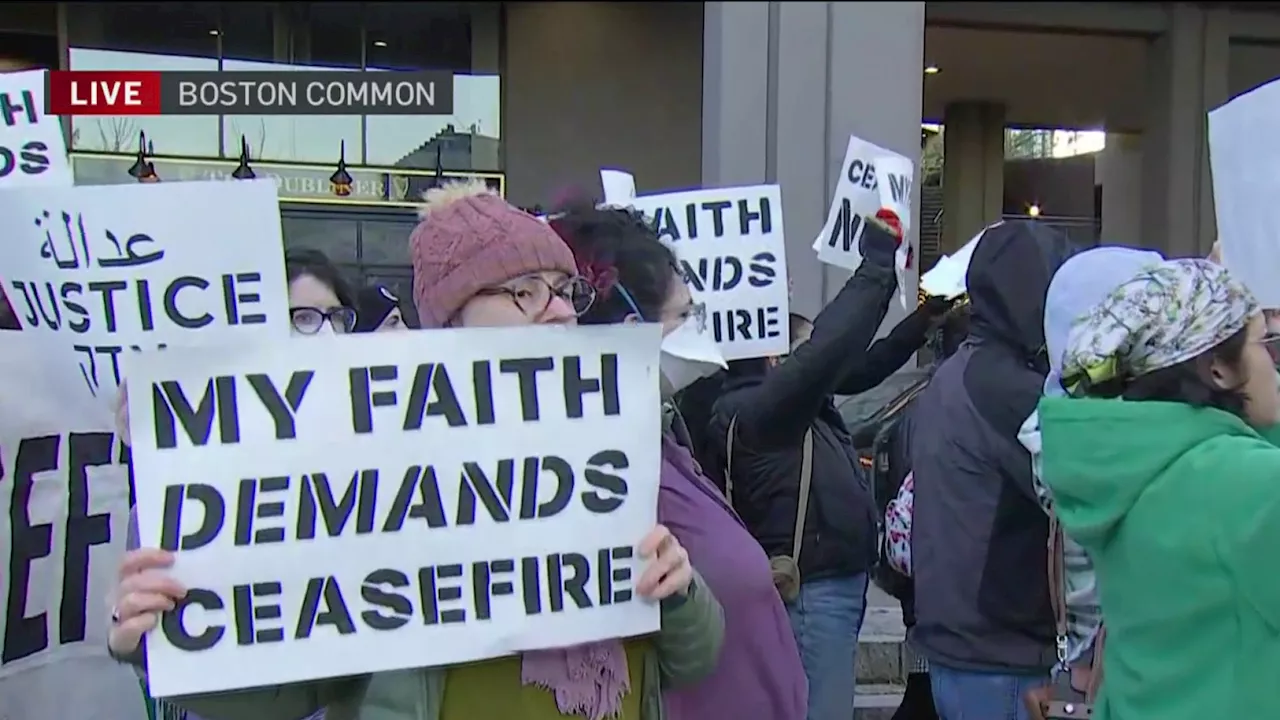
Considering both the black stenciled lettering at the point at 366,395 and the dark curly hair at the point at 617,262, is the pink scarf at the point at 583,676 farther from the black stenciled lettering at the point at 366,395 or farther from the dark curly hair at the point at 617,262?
the dark curly hair at the point at 617,262

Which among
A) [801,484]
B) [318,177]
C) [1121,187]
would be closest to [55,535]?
[801,484]

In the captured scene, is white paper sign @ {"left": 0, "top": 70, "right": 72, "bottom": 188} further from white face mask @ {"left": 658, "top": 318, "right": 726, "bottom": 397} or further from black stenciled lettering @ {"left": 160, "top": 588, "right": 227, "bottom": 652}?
black stenciled lettering @ {"left": 160, "top": 588, "right": 227, "bottom": 652}

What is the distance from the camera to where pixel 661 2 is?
10.3 meters

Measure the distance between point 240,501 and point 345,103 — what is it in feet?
2.24

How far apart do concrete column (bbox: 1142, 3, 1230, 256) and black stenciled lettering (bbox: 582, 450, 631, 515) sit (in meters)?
9.86

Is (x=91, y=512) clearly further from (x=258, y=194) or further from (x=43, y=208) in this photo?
(x=258, y=194)

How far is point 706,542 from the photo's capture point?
237 cm

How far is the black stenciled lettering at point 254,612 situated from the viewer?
1853 millimetres

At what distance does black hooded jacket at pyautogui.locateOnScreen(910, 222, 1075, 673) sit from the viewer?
10.3 ft

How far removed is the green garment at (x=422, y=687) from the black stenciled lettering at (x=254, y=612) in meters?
0.14

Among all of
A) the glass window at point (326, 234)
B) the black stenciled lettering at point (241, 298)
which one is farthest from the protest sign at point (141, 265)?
the glass window at point (326, 234)

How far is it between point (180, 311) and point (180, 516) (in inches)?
24.8

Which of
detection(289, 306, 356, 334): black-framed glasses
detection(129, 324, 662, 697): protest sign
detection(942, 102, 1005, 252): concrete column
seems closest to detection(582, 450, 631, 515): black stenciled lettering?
detection(129, 324, 662, 697): protest sign

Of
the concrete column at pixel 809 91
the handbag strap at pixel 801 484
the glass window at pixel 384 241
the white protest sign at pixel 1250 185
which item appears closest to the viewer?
the white protest sign at pixel 1250 185
